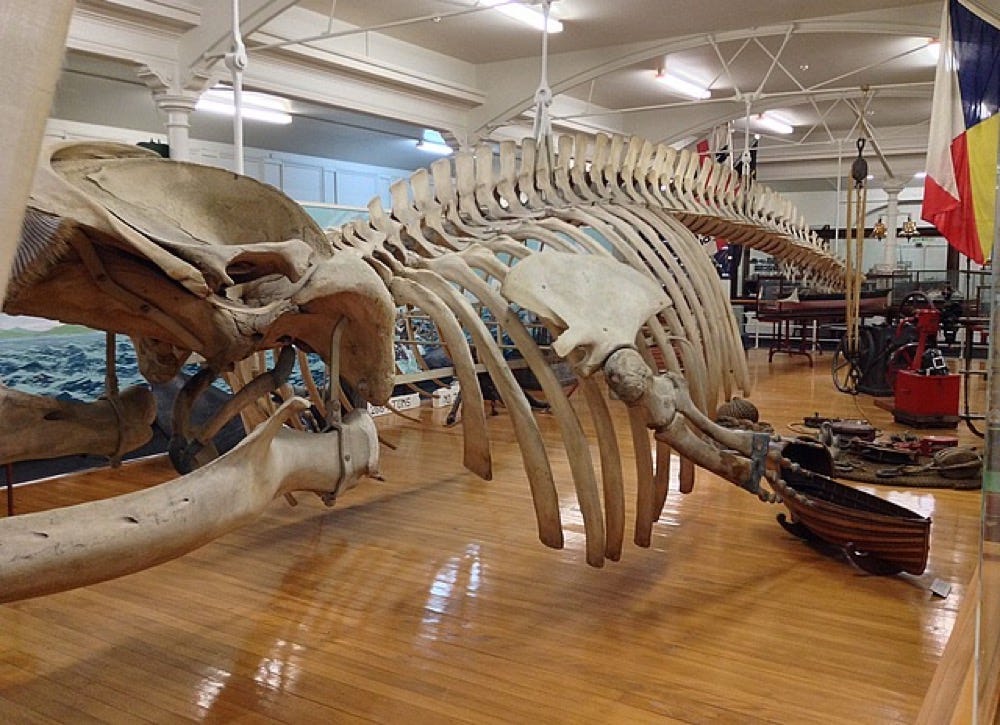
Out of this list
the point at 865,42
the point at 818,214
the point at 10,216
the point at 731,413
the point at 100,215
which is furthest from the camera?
the point at 818,214

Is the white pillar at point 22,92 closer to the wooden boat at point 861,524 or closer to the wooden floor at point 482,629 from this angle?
the wooden floor at point 482,629

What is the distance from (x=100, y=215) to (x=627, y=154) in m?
4.22

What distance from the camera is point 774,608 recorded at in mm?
3701

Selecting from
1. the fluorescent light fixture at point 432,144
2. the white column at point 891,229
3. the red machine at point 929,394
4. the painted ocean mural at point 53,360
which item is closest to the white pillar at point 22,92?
the painted ocean mural at point 53,360

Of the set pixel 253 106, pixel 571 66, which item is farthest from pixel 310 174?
pixel 571 66

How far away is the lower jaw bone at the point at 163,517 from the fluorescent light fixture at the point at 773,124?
46.5 ft

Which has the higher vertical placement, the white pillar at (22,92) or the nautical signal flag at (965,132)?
the nautical signal flag at (965,132)

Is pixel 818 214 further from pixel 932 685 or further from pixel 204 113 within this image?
pixel 932 685

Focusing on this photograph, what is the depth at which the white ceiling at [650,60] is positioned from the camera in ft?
28.7

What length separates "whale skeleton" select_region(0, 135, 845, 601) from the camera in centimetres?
163

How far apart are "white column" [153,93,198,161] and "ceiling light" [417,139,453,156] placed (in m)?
6.98

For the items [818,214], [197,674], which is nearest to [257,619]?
[197,674]

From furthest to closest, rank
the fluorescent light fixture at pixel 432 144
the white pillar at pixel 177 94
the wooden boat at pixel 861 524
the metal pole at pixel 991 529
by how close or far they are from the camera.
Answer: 1. the fluorescent light fixture at pixel 432 144
2. the white pillar at pixel 177 94
3. the wooden boat at pixel 861 524
4. the metal pole at pixel 991 529

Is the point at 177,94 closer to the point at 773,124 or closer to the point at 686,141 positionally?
the point at 686,141
